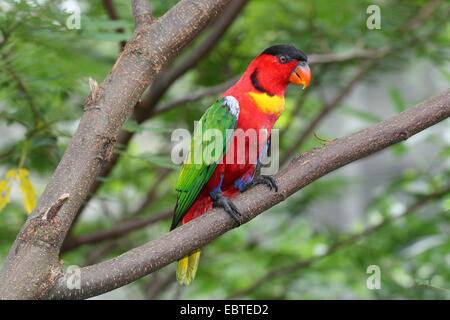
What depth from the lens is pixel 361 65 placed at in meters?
3.64

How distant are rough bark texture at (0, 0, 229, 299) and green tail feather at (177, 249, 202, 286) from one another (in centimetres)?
63

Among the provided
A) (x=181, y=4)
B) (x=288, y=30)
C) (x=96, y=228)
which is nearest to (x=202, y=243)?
(x=181, y=4)

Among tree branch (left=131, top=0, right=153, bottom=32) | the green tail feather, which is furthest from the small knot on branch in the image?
the green tail feather

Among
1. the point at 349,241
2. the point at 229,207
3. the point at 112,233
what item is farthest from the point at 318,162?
the point at 349,241

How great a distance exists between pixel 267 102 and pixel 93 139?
0.74m

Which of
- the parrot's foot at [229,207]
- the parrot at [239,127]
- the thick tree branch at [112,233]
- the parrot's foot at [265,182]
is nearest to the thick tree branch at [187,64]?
the thick tree branch at [112,233]

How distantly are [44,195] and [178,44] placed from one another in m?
0.65

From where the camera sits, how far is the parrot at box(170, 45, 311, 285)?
1.84m

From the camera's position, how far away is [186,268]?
1975mm

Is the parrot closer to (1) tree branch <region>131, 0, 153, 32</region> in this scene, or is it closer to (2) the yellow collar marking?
(2) the yellow collar marking

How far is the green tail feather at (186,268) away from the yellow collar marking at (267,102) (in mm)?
625

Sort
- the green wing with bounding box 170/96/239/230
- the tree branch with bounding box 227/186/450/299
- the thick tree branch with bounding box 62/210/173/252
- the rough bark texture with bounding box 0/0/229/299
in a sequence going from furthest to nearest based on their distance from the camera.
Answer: the tree branch with bounding box 227/186/450/299
the thick tree branch with bounding box 62/210/173/252
the green wing with bounding box 170/96/239/230
the rough bark texture with bounding box 0/0/229/299

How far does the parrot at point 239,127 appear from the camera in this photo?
184 centimetres

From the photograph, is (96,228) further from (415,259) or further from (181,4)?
(181,4)
